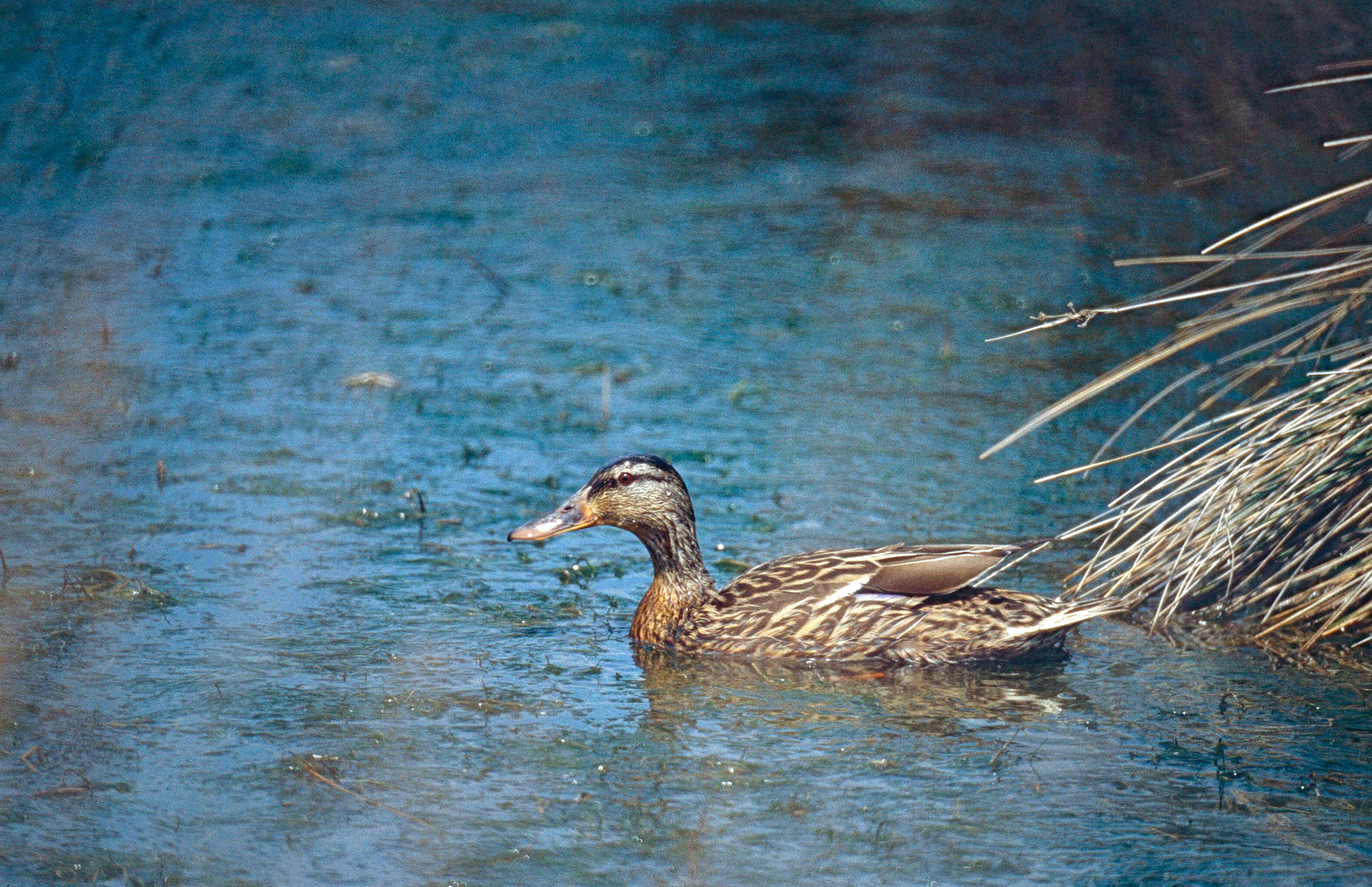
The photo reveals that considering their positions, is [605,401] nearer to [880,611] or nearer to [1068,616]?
[880,611]

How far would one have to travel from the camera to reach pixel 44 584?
21.4 ft

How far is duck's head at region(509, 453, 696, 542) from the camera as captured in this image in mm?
6699

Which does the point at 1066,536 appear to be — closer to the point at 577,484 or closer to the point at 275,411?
the point at 577,484

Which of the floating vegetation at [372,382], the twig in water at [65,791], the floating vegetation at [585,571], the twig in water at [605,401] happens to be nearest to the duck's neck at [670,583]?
the floating vegetation at [585,571]

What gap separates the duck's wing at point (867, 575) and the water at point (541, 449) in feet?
0.97

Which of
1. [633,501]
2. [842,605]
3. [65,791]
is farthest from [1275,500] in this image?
[65,791]

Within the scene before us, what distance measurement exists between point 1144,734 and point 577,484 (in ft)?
10.7

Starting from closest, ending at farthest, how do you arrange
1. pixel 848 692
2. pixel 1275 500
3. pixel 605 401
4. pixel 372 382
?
pixel 848 692 < pixel 1275 500 < pixel 605 401 < pixel 372 382

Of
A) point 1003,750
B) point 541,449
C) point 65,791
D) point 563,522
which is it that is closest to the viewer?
point 65,791

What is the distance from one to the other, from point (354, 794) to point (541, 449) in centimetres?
371

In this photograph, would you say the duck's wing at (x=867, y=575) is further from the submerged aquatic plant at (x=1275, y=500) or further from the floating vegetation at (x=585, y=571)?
the floating vegetation at (x=585, y=571)

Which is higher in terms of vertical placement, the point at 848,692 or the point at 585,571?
the point at 848,692

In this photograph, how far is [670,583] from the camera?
661 centimetres

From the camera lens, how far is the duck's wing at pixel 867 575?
6.23 metres
